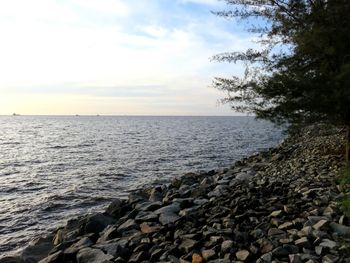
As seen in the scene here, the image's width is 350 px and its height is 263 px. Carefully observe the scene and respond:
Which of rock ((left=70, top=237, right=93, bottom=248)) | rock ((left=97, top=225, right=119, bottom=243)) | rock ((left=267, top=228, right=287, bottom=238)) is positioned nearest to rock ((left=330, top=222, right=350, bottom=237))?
rock ((left=267, top=228, right=287, bottom=238))

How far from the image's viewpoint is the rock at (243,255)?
6807mm

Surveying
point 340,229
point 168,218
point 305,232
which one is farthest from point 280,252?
point 168,218

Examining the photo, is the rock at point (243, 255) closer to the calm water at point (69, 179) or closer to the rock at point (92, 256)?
the rock at point (92, 256)

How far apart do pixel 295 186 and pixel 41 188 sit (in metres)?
12.2

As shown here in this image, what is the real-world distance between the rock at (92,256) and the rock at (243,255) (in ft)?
8.17

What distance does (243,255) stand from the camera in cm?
688

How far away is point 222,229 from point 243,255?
151cm

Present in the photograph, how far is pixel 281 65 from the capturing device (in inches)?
539

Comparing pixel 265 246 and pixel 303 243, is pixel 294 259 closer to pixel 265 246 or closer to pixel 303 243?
pixel 303 243

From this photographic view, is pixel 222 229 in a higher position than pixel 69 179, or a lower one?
higher

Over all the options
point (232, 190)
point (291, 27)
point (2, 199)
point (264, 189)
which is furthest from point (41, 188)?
point (291, 27)

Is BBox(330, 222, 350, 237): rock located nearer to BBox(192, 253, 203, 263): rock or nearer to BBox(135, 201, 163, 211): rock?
BBox(192, 253, 203, 263): rock

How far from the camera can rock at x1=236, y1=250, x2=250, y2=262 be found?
6.81 metres

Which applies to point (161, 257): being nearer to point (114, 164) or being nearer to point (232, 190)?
point (232, 190)
